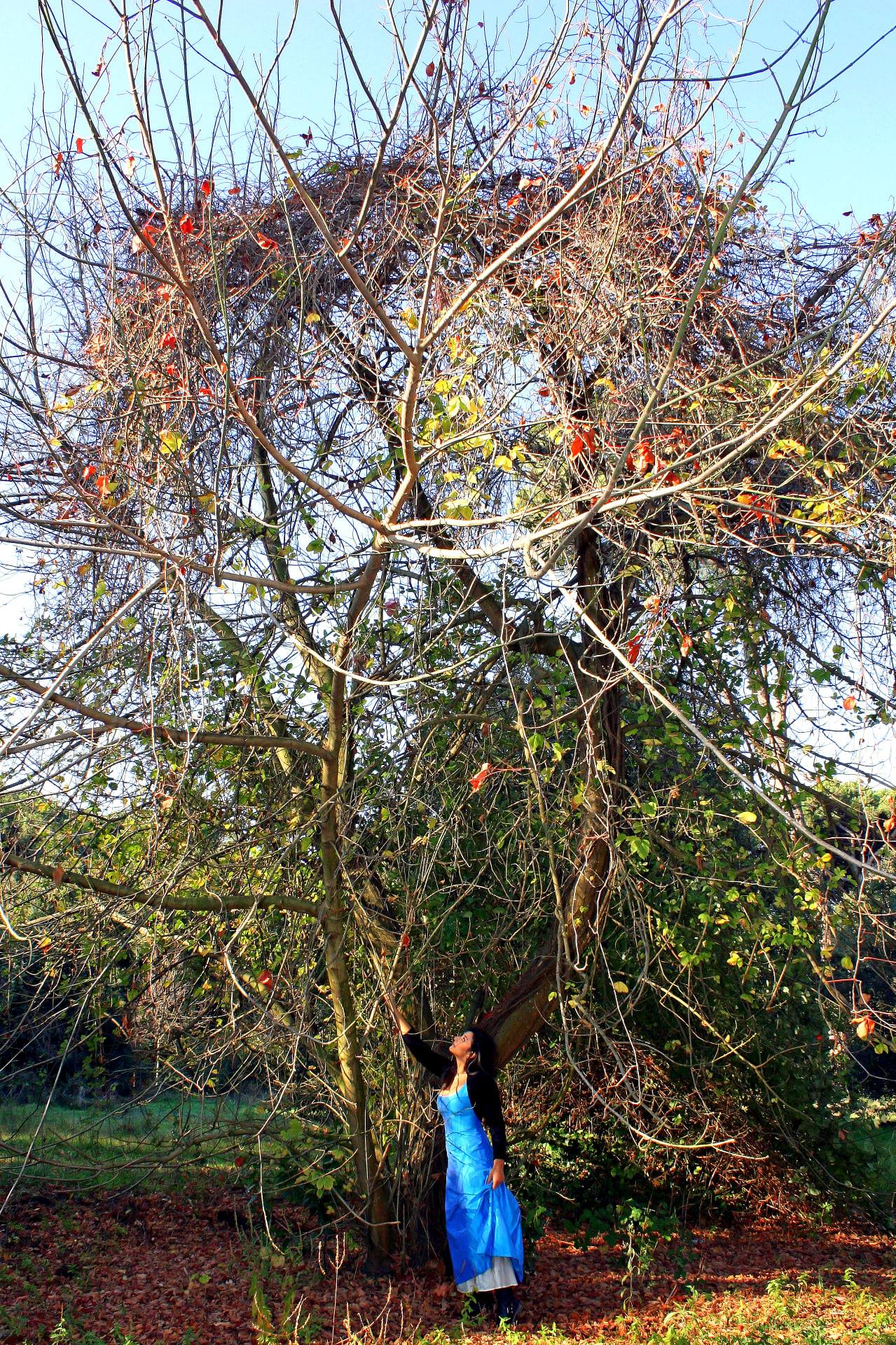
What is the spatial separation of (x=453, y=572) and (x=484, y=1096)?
260 cm

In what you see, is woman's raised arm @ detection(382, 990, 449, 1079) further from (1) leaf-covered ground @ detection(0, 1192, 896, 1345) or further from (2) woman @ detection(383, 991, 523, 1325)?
(1) leaf-covered ground @ detection(0, 1192, 896, 1345)

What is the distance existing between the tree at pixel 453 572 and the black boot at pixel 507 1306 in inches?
28.4

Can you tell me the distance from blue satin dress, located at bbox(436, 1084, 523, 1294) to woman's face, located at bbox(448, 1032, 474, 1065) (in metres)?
0.15

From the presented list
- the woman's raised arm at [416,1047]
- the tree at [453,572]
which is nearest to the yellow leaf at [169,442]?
the tree at [453,572]

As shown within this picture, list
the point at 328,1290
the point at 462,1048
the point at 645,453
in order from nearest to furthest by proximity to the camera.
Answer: the point at 645,453, the point at 462,1048, the point at 328,1290

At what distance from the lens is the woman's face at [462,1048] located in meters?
5.10

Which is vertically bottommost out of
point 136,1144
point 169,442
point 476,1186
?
point 476,1186

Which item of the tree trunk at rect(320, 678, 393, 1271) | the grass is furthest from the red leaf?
the grass

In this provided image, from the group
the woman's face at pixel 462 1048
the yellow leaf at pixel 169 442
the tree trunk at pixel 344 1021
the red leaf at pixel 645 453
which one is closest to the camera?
the yellow leaf at pixel 169 442

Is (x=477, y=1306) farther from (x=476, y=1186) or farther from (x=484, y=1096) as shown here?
(x=484, y=1096)

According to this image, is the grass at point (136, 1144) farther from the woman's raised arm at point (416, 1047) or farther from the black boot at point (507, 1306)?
the black boot at point (507, 1306)

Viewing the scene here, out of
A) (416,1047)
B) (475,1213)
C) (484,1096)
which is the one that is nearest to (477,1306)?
(475,1213)

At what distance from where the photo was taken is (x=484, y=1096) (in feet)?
16.5

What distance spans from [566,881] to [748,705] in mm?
1332
